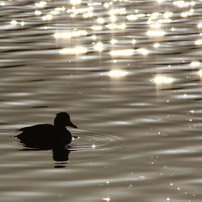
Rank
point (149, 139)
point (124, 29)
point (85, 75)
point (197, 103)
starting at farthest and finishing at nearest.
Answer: point (124, 29) → point (85, 75) → point (197, 103) → point (149, 139)

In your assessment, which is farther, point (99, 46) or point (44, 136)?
point (99, 46)

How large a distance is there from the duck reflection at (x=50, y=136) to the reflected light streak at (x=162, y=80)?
581 centimetres

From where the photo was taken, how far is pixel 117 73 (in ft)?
73.0

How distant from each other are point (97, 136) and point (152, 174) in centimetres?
280

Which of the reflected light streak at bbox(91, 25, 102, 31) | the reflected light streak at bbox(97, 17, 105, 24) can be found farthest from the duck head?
the reflected light streak at bbox(97, 17, 105, 24)

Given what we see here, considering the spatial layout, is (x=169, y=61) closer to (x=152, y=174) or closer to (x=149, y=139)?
(x=149, y=139)

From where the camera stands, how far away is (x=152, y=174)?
40.8 ft

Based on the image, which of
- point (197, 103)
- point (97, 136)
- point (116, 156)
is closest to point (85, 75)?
point (197, 103)

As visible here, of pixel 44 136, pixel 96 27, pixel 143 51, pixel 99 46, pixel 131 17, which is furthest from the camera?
pixel 131 17

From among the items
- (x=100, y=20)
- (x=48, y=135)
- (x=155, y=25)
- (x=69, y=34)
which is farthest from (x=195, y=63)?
(x=100, y=20)

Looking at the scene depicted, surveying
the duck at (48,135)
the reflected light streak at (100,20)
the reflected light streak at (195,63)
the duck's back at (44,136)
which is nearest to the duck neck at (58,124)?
the duck at (48,135)

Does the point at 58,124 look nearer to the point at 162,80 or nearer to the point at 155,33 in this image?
the point at 162,80

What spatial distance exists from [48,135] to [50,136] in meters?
0.12

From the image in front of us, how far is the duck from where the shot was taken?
14562mm
